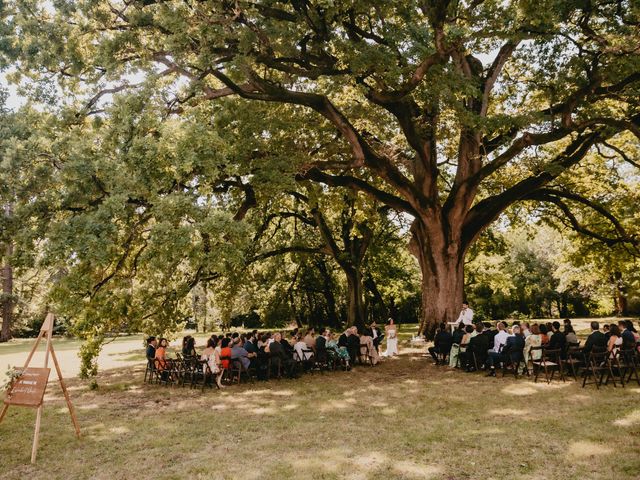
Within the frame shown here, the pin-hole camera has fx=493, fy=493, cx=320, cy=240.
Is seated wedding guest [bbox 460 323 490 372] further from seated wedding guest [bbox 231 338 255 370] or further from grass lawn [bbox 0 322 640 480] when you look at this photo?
seated wedding guest [bbox 231 338 255 370]

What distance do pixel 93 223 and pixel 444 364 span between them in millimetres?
10470

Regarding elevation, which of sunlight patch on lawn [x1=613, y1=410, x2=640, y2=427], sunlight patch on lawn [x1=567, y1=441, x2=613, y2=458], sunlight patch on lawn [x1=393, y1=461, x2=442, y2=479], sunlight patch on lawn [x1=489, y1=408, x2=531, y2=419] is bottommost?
sunlight patch on lawn [x1=393, y1=461, x2=442, y2=479]

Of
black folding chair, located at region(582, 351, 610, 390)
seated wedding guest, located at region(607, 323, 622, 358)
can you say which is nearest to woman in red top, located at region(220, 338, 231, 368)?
black folding chair, located at region(582, 351, 610, 390)

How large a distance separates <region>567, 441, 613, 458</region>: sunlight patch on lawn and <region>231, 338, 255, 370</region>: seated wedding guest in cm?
842

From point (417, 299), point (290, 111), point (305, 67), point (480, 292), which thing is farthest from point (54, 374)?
point (480, 292)

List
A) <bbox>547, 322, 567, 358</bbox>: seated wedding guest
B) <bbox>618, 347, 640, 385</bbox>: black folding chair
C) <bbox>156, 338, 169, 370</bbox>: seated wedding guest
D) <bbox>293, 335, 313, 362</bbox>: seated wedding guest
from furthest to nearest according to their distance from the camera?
<bbox>293, 335, 313, 362</bbox>: seated wedding guest, <bbox>156, 338, 169, 370</bbox>: seated wedding guest, <bbox>547, 322, 567, 358</bbox>: seated wedding guest, <bbox>618, 347, 640, 385</bbox>: black folding chair

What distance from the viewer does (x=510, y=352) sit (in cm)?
1241

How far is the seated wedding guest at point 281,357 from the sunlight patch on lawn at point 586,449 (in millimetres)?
7917

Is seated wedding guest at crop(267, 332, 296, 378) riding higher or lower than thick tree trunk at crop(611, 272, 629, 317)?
lower

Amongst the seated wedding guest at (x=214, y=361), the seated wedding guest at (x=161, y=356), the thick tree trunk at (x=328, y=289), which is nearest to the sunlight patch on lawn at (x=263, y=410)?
the seated wedding guest at (x=214, y=361)

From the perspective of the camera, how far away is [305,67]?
13.7 meters

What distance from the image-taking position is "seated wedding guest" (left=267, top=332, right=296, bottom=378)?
43.0 ft

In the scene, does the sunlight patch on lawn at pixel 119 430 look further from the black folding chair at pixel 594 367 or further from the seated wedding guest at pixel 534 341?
the seated wedding guest at pixel 534 341

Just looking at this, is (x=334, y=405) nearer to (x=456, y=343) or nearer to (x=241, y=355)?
(x=241, y=355)
